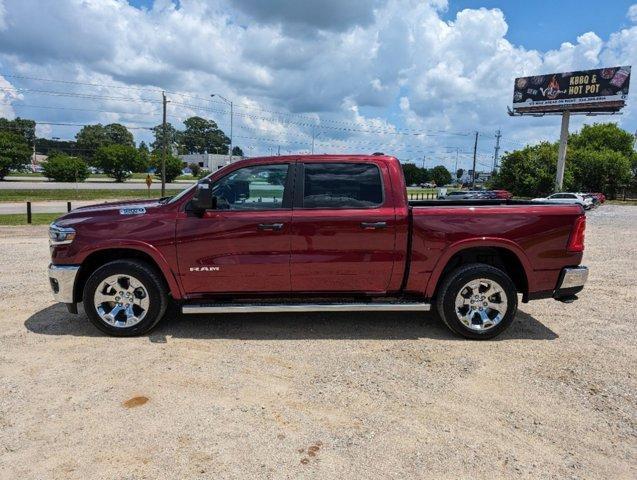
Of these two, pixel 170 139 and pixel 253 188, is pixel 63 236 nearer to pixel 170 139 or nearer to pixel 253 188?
pixel 253 188

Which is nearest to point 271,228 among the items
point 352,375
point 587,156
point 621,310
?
point 352,375

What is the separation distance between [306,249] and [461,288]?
164 centimetres

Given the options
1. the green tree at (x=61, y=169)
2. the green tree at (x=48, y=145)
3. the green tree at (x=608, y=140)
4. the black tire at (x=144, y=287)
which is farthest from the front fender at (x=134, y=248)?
the green tree at (x=48, y=145)

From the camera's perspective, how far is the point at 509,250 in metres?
4.78

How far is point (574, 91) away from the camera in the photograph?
51500mm

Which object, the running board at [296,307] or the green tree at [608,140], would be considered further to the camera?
the green tree at [608,140]

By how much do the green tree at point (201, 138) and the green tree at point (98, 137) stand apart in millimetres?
17005

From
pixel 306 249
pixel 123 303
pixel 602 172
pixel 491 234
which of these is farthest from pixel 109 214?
pixel 602 172

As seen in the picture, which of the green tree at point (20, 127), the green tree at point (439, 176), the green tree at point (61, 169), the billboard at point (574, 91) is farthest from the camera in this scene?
the green tree at point (439, 176)

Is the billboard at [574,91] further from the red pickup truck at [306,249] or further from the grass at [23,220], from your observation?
the red pickup truck at [306,249]

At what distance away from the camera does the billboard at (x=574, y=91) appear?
48.6 meters

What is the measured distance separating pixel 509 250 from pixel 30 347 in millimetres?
4873

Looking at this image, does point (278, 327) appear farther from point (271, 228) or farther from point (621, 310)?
point (621, 310)

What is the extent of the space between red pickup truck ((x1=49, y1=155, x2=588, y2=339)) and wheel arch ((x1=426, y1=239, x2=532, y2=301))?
18mm
